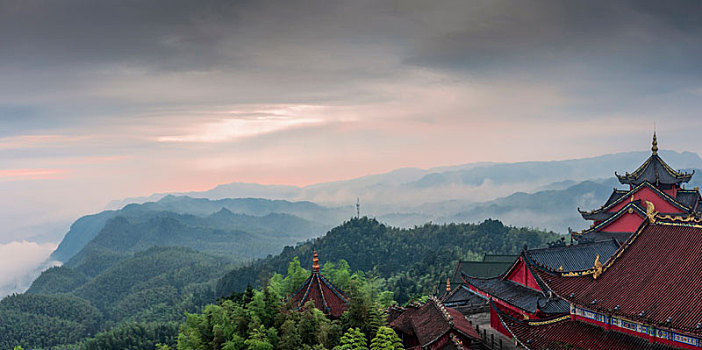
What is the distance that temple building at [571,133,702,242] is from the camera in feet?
104

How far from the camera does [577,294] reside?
20.1 metres

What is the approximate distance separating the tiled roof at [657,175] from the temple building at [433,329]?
2180 centimetres

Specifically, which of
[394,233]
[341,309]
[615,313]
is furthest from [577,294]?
[394,233]

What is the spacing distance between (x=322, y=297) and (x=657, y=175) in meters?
28.0

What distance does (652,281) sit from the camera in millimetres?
18219

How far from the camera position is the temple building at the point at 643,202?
31.7 metres

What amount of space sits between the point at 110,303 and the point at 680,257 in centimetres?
17237

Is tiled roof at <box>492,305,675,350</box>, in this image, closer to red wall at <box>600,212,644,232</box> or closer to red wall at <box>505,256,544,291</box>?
red wall at <box>505,256,544,291</box>

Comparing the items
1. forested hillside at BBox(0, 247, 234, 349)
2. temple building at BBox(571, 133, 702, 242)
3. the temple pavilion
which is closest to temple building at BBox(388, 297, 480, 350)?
the temple pavilion

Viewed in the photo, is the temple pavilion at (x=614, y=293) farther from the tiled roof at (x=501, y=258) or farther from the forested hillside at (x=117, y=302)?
the forested hillside at (x=117, y=302)

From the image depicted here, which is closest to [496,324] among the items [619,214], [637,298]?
[637,298]

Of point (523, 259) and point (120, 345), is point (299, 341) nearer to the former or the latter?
point (523, 259)

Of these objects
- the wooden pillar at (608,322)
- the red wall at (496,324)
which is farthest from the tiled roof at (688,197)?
the wooden pillar at (608,322)

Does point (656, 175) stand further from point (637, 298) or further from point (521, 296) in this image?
point (637, 298)
